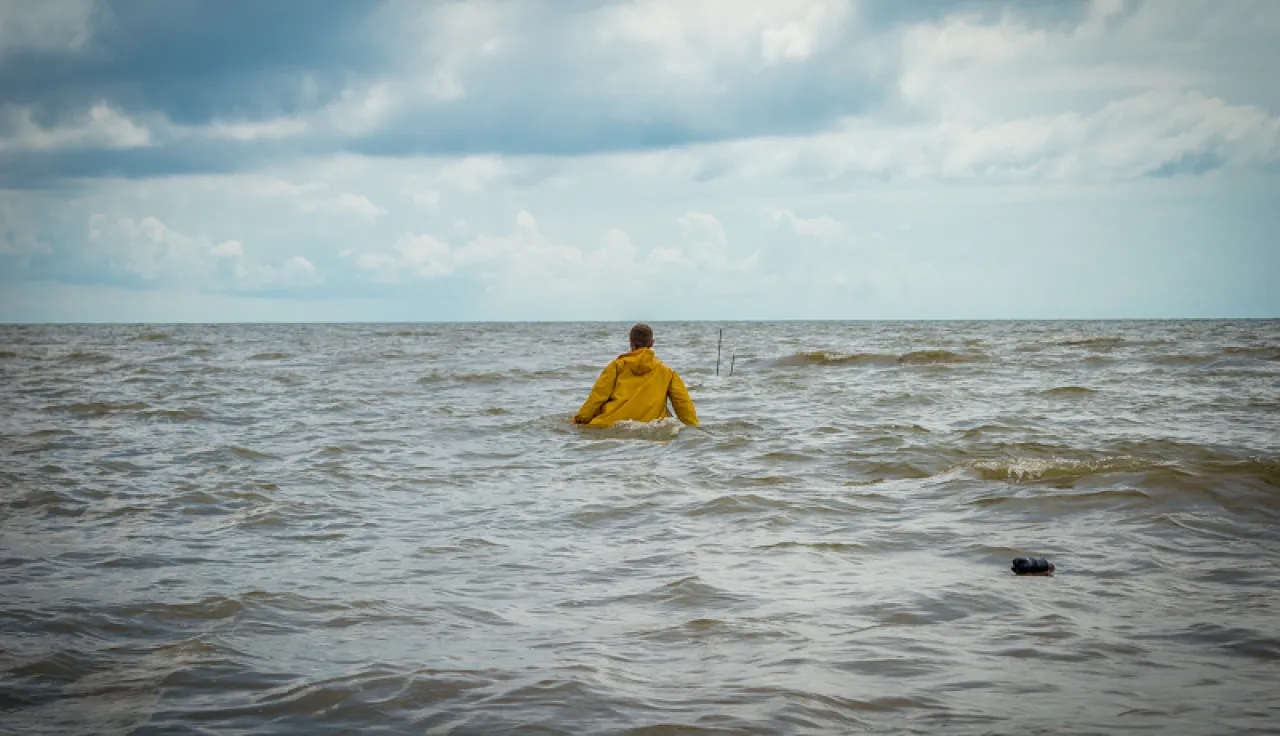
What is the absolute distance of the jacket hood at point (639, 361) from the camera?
11.2m

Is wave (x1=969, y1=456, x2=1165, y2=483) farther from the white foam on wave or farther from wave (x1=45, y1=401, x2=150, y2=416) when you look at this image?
wave (x1=45, y1=401, x2=150, y2=416)

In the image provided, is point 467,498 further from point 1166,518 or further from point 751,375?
point 751,375

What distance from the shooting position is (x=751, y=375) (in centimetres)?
2467

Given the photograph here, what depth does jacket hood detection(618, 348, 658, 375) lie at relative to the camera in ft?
36.8

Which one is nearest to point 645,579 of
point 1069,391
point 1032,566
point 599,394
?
point 1032,566

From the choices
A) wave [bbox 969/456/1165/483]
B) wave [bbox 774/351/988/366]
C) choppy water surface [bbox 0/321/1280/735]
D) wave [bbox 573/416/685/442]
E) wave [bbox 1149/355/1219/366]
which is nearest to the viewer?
choppy water surface [bbox 0/321/1280/735]

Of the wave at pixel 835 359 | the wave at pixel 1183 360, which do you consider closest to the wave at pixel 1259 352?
the wave at pixel 1183 360

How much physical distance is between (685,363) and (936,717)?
2756 cm

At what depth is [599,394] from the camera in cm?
1152

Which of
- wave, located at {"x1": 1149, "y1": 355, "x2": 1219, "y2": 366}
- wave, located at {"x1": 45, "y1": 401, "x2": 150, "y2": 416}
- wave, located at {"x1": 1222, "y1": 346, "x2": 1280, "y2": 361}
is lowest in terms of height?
wave, located at {"x1": 45, "y1": 401, "x2": 150, "y2": 416}

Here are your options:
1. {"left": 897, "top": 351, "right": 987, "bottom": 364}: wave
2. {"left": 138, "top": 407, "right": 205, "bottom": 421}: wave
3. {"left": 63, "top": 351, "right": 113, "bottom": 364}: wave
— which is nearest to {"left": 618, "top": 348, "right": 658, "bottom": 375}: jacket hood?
{"left": 138, "top": 407, "right": 205, "bottom": 421}: wave

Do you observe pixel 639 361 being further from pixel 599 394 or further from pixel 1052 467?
pixel 1052 467

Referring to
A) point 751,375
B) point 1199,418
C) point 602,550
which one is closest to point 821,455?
point 602,550

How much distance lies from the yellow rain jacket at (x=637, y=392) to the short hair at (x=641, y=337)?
2.5 inches
